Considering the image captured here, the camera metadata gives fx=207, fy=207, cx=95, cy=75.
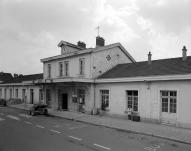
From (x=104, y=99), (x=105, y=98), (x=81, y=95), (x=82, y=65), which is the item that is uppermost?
(x=82, y=65)

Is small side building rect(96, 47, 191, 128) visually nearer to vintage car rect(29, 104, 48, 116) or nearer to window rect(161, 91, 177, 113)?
window rect(161, 91, 177, 113)

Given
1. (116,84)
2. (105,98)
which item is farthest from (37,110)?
(116,84)

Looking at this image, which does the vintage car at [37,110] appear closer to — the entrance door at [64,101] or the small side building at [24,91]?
the entrance door at [64,101]

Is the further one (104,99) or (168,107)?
(104,99)

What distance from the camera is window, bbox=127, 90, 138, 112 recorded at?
661 inches

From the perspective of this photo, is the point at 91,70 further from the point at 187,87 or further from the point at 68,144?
the point at 68,144

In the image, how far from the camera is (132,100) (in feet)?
55.7

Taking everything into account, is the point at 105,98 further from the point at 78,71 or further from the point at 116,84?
the point at 78,71

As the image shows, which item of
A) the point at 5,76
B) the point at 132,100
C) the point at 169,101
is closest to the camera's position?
the point at 169,101

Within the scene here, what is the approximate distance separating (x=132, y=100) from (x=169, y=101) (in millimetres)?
3256

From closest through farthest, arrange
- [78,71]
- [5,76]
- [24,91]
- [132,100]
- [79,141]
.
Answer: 1. [79,141]
2. [132,100]
3. [78,71]
4. [24,91]
5. [5,76]

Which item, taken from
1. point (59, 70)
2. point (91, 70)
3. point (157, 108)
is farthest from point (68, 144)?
point (59, 70)

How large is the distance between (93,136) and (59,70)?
1398 centimetres

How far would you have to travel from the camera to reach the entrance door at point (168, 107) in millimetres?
14320
